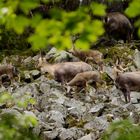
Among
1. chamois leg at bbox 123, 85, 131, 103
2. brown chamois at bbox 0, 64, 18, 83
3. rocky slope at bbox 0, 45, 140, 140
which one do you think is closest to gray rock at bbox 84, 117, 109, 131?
rocky slope at bbox 0, 45, 140, 140

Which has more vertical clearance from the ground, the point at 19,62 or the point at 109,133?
the point at 109,133

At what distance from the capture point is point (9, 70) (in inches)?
770

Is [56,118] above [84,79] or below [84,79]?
below

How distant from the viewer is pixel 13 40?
2264 cm

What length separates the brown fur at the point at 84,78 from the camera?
18.3m

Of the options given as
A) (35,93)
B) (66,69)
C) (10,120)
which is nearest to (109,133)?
(10,120)

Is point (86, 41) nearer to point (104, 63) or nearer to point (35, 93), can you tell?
point (35, 93)

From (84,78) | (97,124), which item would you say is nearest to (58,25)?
(97,124)

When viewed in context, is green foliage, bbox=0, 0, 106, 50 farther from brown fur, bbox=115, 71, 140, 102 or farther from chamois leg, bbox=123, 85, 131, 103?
brown fur, bbox=115, 71, 140, 102

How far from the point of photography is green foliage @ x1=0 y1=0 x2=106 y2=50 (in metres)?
2.93

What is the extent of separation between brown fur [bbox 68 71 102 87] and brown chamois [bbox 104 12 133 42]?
187 inches

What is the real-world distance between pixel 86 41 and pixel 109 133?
66.3 inches

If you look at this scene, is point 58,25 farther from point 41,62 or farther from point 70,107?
point 41,62

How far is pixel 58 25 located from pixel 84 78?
50.5ft
